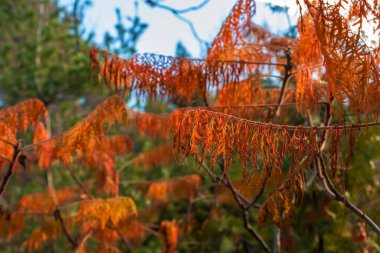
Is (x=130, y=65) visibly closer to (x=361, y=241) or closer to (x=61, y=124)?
(x=361, y=241)

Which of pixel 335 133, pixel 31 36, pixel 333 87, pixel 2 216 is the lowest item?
pixel 2 216

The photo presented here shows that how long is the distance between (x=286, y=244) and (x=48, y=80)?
564cm

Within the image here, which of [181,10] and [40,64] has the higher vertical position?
[181,10]

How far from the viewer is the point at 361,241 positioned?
507cm

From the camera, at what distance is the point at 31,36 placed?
10156 mm

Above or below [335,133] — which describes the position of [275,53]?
above

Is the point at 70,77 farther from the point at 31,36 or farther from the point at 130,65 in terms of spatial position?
the point at 130,65

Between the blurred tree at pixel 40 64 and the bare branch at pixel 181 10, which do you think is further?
the blurred tree at pixel 40 64

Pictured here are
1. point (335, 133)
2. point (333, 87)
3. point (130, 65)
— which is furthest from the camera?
point (130, 65)

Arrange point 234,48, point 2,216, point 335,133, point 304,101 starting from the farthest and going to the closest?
point 2,216 < point 234,48 < point 304,101 < point 335,133

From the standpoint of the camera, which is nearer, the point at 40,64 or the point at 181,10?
the point at 181,10

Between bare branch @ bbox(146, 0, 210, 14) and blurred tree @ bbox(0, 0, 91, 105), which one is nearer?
bare branch @ bbox(146, 0, 210, 14)

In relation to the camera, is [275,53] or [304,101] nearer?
[304,101]

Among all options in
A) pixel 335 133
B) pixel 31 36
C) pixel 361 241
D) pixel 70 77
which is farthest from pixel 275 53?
pixel 31 36
